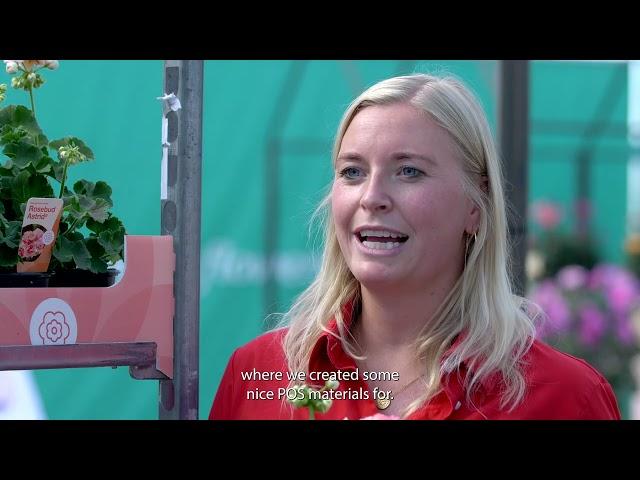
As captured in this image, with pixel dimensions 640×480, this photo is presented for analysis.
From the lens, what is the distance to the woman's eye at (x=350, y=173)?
1742 mm

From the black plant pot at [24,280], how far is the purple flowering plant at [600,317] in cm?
315

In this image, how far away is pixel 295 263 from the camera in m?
4.14

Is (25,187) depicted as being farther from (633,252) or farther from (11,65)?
(633,252)

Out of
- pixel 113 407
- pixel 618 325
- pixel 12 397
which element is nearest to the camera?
pixel 12 397

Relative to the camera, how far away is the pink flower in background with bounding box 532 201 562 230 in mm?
5543

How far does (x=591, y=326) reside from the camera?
453cm

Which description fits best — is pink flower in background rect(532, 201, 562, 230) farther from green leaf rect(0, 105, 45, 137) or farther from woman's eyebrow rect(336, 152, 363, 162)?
green leaf rect(0, 105, 45, 137)

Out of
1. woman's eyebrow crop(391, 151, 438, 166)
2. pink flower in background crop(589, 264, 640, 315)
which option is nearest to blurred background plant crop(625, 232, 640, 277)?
pink flower in background crop(589, 264, 640, 315)

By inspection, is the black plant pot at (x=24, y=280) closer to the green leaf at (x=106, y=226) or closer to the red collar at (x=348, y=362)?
the green leaf at (x=106, y=226)

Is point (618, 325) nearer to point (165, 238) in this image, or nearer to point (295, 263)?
point (295, 263)

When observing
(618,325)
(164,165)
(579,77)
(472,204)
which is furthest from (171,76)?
(579,77)

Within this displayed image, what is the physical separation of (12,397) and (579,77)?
3309 millimetres

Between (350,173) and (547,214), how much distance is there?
13.1 ft

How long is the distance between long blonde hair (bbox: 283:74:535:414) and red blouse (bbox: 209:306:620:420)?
0.6 inches
